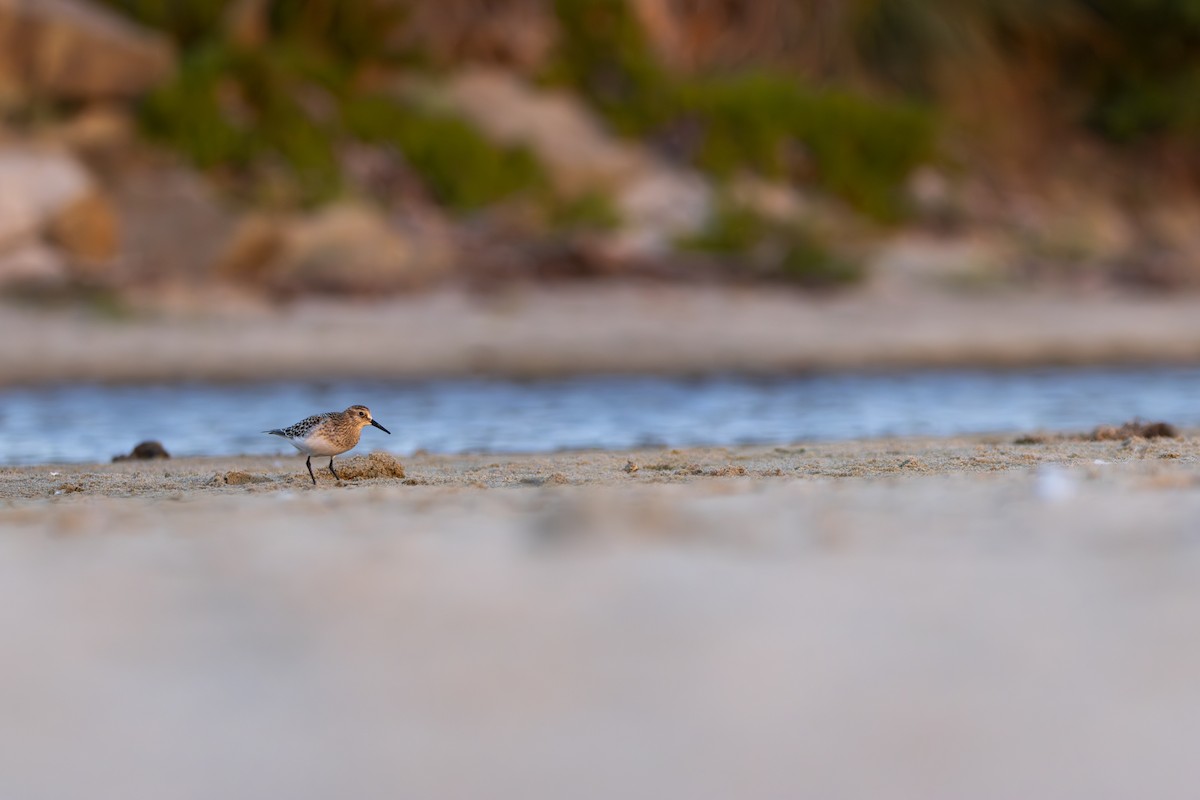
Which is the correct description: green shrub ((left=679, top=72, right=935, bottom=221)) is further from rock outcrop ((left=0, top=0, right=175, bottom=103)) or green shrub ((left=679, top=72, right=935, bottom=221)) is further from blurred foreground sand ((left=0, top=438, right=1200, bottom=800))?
blurred foreground sand ((left=0, top=438, right=1200, bottom=800))

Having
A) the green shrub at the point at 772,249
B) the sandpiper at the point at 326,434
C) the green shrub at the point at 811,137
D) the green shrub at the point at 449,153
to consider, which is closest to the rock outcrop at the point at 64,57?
the green shrub at the point at 449,153

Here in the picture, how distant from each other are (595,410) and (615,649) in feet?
22.0

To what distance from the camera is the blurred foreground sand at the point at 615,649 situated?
2275 mm

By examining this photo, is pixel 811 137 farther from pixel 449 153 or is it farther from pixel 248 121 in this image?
pixel 248 121

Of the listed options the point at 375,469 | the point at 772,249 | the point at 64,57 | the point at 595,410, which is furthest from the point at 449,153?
the point at 375,469

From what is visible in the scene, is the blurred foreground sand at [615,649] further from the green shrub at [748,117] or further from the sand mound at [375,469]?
the green shrub at [748,117]

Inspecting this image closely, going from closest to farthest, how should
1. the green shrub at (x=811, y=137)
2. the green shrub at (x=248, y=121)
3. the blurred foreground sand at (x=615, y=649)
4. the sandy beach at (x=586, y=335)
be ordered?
1. the blurred foreground sand at (x=615, y=649)
2. the sandy beach at (x=586, y=335)
3. the green shrub at (x=248, y=121)
4. the green shrub at (x=811, y=137)

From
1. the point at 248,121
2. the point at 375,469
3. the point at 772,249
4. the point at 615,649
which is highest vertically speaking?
the point at 248,121

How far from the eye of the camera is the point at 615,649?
109 inches

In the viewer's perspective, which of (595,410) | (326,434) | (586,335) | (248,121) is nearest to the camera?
(326,434)

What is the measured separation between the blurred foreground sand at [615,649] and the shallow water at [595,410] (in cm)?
346

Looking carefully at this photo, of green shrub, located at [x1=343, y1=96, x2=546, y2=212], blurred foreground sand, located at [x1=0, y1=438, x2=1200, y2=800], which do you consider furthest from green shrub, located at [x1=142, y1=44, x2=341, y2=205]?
blurred foreground sand, located at [x1=0, y1=438, x2=1200, y2=800]

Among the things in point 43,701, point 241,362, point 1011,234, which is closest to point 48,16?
point 241,362

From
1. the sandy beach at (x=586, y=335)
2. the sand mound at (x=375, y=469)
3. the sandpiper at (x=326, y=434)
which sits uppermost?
the sandy beach at (x=586, y=335)
